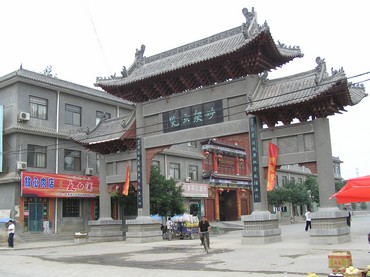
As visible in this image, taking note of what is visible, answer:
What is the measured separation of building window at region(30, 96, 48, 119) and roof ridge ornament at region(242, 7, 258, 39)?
15.8 m

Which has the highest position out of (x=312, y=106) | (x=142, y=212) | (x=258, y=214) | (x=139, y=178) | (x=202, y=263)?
(x=312, y=106)

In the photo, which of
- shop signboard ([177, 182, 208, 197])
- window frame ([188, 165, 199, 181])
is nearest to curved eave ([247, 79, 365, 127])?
shop signboard ([177, 182, 208, 197])

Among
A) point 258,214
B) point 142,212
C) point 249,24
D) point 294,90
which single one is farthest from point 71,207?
point 294,90

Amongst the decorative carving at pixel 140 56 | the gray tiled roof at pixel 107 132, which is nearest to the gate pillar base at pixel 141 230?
the gray tiled roof at pixel 107 132

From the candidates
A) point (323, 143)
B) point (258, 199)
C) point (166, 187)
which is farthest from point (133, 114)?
point (323, 143)

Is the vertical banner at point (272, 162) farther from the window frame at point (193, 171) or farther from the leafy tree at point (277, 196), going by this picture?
the leafy tree at point (277, 196)

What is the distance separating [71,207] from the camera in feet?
96.0

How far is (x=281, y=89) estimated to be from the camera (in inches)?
741

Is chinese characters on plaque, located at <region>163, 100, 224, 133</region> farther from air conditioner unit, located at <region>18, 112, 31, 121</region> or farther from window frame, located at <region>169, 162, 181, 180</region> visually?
window frame, located at <region>169, 162, 181, 180</region>

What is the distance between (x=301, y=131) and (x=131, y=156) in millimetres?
10390

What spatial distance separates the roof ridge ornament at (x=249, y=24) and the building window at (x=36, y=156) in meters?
16.4

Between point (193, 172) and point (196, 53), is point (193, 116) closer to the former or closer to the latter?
point (196, 53)

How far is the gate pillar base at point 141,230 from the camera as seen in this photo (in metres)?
22.0

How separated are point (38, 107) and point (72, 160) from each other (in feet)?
15.0
